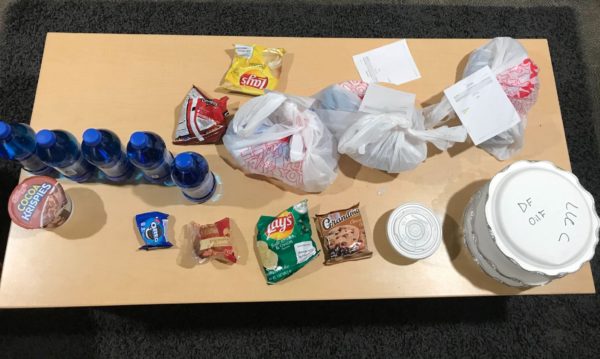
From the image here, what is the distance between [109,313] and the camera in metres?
1.38

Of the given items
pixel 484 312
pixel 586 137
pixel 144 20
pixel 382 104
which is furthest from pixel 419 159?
pixel 144 20

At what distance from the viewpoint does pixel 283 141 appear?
938 millimetres

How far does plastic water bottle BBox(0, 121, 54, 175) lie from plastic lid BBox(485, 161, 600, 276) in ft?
3.10


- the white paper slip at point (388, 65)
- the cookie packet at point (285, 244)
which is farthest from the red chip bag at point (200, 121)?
the white paper slip at point (388, 65)

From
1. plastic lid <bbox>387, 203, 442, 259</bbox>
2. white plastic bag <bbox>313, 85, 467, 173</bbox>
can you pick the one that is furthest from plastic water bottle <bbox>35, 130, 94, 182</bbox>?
plastic lid <bbox>387, 203, 442, 259</bbox>

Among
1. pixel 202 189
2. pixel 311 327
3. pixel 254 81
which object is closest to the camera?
pixel 202 189

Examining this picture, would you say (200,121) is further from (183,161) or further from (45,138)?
(45,138)

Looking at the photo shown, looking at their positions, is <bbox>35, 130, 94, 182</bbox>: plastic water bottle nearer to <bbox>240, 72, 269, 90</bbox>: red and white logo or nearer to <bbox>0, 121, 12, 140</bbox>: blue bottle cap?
<bbox>0, 121, 12, 140</bbox>: blue bottle cap

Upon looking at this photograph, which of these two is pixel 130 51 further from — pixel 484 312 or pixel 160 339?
pixel 484 312

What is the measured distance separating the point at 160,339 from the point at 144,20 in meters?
1.23

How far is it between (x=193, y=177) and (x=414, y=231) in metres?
0.50

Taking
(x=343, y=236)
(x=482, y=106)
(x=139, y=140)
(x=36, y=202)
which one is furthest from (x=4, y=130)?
(x=482, y=106)

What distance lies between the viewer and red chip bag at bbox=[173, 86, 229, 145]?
0.99 meters

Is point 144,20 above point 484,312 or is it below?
above
